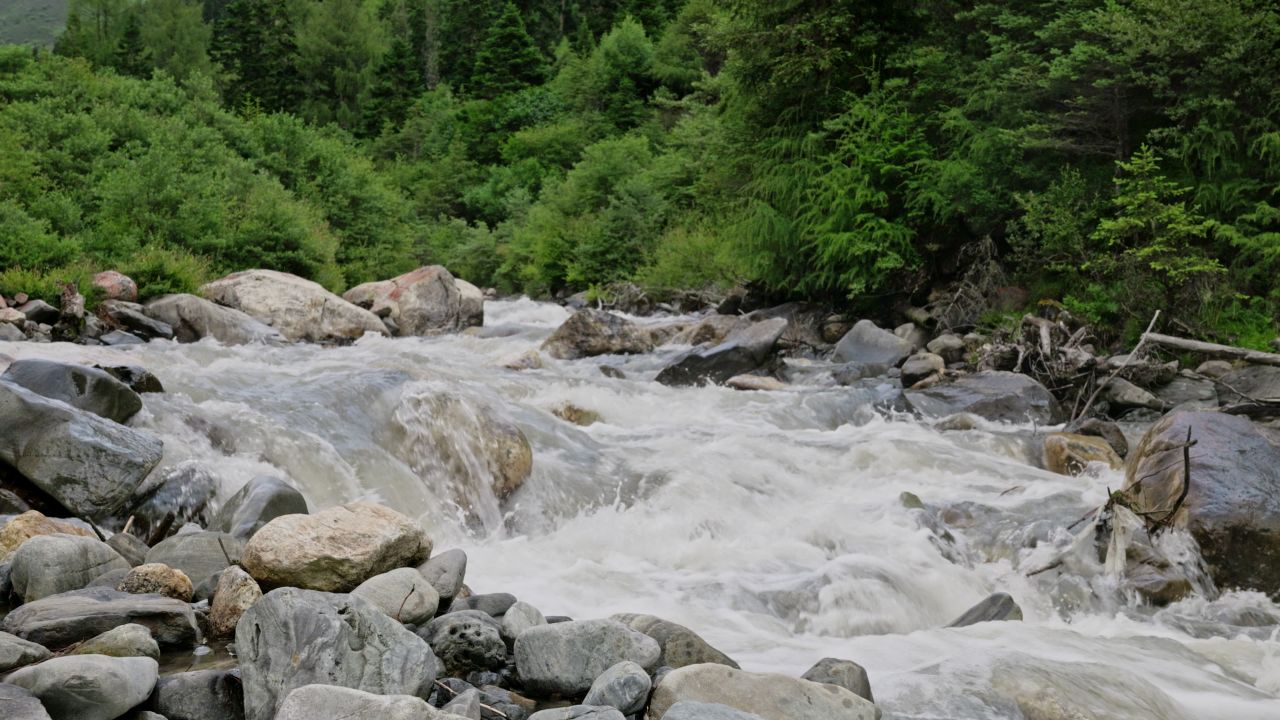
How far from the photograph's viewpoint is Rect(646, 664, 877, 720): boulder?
329cm

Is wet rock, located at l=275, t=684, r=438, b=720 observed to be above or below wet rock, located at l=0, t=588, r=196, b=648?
above

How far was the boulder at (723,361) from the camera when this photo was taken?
12.6 meters

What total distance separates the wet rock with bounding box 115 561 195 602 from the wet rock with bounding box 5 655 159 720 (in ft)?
3.30

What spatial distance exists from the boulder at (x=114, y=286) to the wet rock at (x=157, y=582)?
11.1 meters

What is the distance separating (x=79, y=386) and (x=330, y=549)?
11.4ft

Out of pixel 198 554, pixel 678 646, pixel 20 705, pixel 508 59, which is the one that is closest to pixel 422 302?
pixel 198 554

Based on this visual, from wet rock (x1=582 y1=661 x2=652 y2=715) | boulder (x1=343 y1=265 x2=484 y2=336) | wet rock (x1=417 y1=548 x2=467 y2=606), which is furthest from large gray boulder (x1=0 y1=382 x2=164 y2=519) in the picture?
boulder (x1=343 y1=265 x2=484 y2=336)

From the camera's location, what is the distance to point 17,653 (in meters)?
3.02

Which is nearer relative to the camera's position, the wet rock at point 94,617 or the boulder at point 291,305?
the wet rock at point 94,617

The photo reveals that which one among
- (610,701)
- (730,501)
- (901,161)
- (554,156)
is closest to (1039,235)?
(901,161)

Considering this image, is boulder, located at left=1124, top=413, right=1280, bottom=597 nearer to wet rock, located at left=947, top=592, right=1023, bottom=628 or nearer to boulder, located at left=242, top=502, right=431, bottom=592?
wet rock, located at left=947, top=592, right=1023, bottom=628

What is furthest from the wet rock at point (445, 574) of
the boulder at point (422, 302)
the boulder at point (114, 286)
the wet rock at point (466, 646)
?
the boulder at point (422, 302)

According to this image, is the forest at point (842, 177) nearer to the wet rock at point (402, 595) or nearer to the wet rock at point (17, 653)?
the wet rock at point (402, 595)

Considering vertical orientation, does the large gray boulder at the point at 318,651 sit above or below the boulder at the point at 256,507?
above
